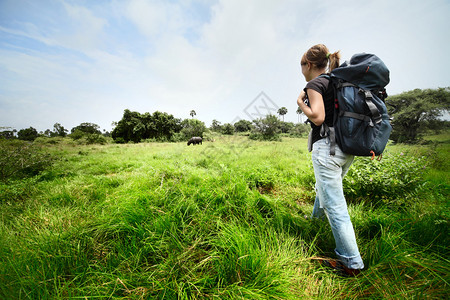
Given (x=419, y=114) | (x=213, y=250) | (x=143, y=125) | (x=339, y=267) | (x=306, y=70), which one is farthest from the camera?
(x=143, y=125)

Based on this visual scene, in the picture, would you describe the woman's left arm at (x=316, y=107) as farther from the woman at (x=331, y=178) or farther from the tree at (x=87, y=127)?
the tree at (x=87, y=127)

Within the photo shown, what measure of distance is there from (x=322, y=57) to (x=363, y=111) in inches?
31.3

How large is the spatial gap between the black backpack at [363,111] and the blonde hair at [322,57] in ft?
0.89

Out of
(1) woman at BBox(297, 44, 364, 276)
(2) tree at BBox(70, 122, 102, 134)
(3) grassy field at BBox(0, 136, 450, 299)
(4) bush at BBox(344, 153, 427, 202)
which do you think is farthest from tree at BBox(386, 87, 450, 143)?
(2) tree at BBox(70, 122, 102, 134)

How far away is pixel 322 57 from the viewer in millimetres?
1628

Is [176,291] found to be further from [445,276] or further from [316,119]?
[445,276]

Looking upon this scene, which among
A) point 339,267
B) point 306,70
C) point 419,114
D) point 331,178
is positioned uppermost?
point 419,114

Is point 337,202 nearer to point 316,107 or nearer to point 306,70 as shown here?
point 316,107

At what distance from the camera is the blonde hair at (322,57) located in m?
1.60

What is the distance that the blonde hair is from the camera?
160cm

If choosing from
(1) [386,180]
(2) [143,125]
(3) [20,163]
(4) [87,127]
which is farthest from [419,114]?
(4) [87,127]

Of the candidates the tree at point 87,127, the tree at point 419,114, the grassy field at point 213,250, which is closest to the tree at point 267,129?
the grassy field at point 213,250

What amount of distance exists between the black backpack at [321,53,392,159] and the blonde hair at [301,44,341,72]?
0.89 ft

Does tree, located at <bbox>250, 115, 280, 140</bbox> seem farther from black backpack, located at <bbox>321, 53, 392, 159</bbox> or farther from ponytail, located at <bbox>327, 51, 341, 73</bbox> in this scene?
black backpack, located at <bbox>321, 53, 392, 159</bbox>
